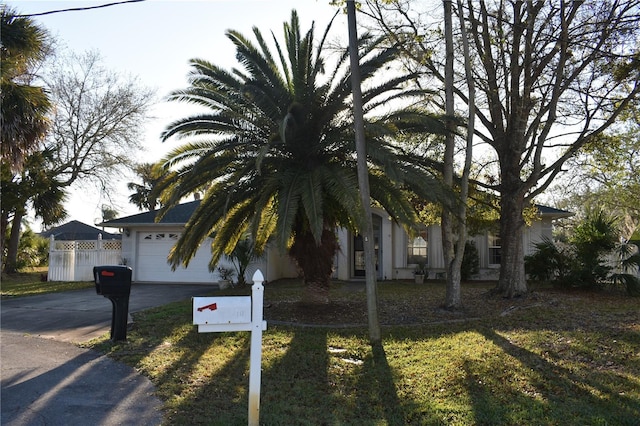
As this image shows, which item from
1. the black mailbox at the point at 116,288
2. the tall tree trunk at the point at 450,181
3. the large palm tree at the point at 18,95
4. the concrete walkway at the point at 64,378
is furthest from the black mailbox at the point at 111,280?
the tall tree trunk at the point at 450,181

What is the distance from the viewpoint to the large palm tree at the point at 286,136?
9.73 meters

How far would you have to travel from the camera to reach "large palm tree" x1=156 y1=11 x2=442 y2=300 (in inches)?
383

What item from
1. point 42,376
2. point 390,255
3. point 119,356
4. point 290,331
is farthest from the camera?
point 390,255

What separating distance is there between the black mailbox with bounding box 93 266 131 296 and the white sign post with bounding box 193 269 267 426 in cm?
412

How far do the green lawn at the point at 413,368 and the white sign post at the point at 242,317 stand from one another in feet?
2.13

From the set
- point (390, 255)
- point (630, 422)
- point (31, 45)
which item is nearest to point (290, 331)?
point (630, 422)

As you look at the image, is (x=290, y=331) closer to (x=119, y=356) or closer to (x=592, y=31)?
(x=119, y=356)

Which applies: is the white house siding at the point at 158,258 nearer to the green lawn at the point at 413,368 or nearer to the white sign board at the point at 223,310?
the green lawn at the point at 413,368

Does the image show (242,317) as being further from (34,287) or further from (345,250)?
(34,287)

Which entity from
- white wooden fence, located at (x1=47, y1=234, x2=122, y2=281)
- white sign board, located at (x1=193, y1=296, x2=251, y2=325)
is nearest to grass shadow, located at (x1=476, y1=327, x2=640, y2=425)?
white sign board, located at (x1=193, y1=296, x2=251, y2=325)

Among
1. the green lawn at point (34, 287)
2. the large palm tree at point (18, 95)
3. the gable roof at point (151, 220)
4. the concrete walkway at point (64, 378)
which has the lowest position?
the concrete walkway at point (64, 378)

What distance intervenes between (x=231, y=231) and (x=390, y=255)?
9.68m

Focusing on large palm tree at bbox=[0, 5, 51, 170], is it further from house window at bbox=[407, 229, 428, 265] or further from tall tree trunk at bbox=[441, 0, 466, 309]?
house window at bbox=[407, 229, 428, 265]

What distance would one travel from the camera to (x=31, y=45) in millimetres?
11570
